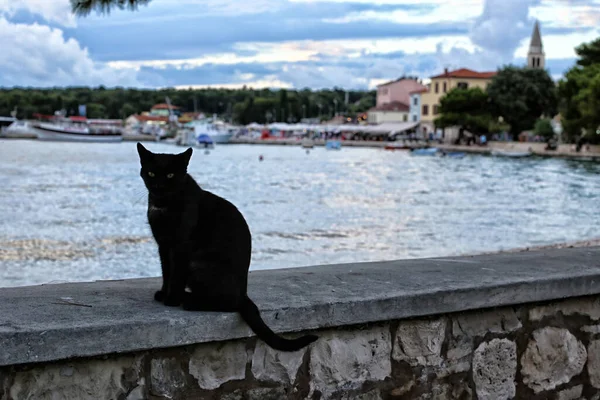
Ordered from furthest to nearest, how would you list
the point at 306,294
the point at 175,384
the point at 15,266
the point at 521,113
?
the point at 521,113 → the point at 15,266 → the point at 306,294 → the point at 175,384

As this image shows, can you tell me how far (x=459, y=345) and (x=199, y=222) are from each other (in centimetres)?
130

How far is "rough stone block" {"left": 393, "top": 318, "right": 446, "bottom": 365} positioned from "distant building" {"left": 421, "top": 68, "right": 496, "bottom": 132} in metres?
115

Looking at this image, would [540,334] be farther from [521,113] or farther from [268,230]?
[521,113]

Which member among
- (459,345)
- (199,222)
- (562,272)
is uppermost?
(199,222)

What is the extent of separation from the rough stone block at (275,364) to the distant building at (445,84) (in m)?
115

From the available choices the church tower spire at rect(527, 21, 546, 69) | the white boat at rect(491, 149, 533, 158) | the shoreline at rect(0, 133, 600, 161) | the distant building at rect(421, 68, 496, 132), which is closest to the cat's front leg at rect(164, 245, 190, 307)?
the shoreline at rect(0, 133, 600, 161)

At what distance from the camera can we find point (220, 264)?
286 centimetres

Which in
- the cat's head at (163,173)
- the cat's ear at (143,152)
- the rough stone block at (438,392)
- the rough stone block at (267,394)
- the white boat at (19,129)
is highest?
the cat's ear at (143,152)

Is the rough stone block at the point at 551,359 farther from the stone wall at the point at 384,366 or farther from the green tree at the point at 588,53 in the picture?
the green tree at the point at 588,53

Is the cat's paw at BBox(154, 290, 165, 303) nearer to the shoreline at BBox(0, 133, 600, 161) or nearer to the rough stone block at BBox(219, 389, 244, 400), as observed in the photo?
the rough stone block at BBox(219, 389, 244, 400)

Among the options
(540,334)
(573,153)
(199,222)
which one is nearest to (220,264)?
(199,222)

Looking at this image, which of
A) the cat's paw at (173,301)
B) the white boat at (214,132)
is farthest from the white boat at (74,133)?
the cat's paw at (173,301)

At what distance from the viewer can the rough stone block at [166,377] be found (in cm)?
277

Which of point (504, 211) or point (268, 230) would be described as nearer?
point (268, 230)
